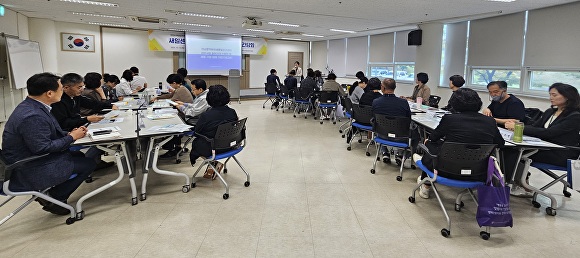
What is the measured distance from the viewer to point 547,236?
2.71m

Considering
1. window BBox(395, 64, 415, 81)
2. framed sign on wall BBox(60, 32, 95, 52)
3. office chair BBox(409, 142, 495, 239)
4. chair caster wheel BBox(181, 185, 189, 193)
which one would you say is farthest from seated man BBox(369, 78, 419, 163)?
framed sign on wall BBox(60, 32, 95, 52)

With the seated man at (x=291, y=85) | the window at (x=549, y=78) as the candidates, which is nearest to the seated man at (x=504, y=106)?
the window at (x=549, y=78)

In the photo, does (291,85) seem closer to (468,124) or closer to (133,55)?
(133,55)

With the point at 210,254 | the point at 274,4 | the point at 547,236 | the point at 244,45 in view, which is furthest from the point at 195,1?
the point at 244,45

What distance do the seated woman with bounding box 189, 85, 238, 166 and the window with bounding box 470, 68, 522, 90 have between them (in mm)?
6427

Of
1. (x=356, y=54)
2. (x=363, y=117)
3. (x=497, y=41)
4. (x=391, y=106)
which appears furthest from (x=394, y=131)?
(x=356, y=54)

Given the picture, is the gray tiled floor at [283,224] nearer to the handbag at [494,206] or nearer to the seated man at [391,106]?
the handbag at [494,206]

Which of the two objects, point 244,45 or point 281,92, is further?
point 244,45

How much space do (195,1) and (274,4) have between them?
1534 mm

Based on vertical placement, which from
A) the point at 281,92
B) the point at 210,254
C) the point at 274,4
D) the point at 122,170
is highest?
the point at 274,4

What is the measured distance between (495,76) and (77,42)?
12316 mm

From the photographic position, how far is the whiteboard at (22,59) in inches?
288

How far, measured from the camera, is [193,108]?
442 centimetres

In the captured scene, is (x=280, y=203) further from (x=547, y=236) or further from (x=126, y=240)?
(x=547, y=236)
